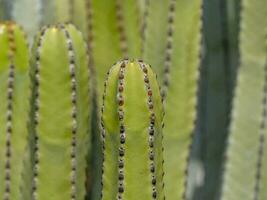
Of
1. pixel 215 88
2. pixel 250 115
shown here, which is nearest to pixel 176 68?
pixel 250 115

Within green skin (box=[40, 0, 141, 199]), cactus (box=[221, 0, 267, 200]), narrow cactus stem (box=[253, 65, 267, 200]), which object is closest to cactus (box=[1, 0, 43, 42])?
green skin (box=[40, 0, 141, 199])

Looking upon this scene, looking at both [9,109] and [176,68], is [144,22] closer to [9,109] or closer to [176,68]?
[176,68]

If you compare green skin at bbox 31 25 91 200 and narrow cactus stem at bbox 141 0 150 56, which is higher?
narrow cactus stem at bbox 141 0 150 56

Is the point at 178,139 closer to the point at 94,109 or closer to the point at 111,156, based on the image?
the point at 94,109

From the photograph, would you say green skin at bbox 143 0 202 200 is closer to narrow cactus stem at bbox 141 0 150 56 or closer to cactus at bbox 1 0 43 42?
narrow cactus stem at bbox 141 0 150 56

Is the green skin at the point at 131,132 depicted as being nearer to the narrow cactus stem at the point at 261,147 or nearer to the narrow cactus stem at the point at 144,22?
the narrow cactus stem at the point at 144,22

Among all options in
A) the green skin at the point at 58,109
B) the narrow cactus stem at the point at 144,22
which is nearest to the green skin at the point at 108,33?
the narrow cactus stem at the point at 144,22

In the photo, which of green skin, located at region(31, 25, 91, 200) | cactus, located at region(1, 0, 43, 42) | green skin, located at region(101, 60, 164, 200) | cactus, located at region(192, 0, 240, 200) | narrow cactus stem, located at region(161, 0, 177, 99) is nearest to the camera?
green skin, located at region(101, 60, 164, 200)
